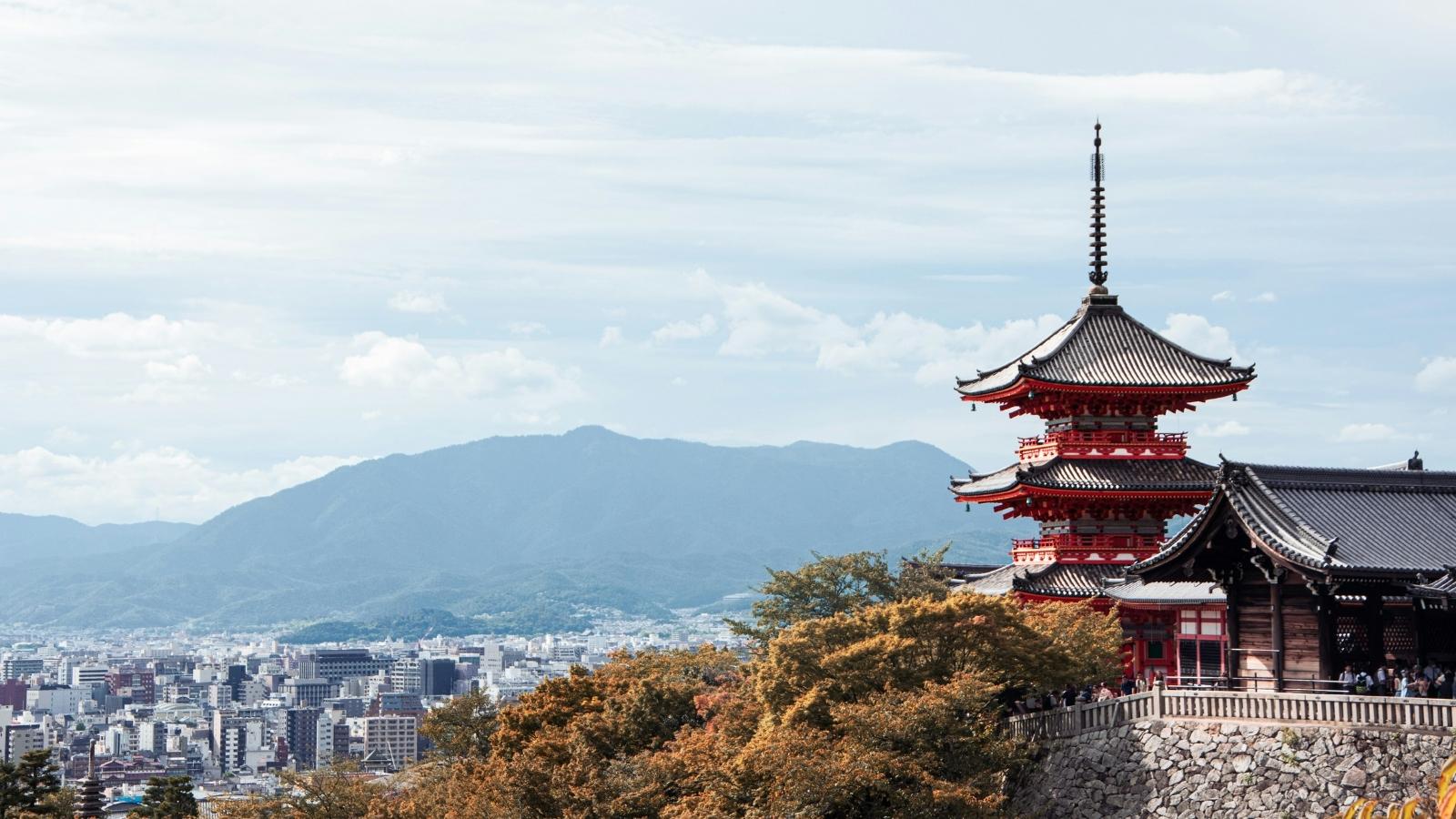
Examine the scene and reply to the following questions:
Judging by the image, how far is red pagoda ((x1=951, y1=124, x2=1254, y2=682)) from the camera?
4959 centimetres

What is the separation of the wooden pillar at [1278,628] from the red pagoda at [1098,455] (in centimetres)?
1170

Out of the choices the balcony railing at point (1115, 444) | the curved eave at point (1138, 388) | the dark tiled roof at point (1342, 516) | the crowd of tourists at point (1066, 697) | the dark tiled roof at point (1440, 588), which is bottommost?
the crowd of tourists at point (1066, 697)

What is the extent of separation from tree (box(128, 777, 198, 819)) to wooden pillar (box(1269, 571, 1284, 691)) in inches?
1639

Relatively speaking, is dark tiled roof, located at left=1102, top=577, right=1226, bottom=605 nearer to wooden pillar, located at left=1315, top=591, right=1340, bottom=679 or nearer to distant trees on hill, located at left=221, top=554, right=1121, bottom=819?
distant trees on hill, located at left=221, top=554, right=1121, bottom=819

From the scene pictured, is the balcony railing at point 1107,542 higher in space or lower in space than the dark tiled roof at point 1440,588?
higher

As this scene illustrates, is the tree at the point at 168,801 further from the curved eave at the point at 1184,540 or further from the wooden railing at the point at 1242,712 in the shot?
the curved eave at the point at 1184,540

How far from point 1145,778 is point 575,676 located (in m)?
19.7

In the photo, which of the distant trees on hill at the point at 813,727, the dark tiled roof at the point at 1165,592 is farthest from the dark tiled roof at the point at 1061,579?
the distant trees on hill at the point at 813,727

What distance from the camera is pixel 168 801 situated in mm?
70438

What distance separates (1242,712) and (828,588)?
21162mm

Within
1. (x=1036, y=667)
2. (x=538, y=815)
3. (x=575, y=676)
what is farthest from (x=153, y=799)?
(x=1036, y=667)

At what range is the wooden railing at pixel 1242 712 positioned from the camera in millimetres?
32344

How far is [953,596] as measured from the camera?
39312 millimetres

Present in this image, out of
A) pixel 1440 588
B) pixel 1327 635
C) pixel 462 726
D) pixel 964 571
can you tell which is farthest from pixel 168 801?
pixel 1440 588
